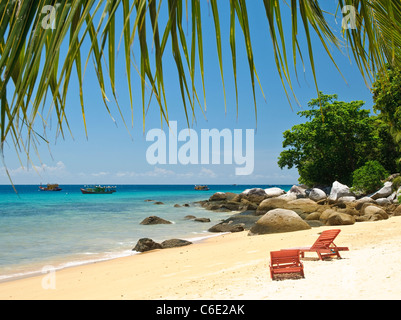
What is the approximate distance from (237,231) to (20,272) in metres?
11.6

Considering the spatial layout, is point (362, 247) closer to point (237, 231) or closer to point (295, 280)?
point (295, 280)

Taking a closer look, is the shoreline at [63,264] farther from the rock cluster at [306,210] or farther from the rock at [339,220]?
the rock at [339,220]

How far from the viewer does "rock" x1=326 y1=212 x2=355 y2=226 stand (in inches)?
716

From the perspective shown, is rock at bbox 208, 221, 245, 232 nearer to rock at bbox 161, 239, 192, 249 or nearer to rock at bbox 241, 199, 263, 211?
rock at bbox 161, 239, 192, 249

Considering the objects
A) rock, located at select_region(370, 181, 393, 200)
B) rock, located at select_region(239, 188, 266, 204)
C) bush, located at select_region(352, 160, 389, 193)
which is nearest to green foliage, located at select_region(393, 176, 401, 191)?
rock, located at select_region(370, 181, 393, 200)

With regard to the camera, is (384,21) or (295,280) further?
(295,280)

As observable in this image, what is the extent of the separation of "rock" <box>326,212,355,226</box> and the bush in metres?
14.8

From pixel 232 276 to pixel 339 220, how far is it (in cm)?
1186

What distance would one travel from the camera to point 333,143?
128ft

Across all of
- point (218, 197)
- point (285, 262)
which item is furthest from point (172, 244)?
point (218, 197)

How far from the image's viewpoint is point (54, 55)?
0.81 meters

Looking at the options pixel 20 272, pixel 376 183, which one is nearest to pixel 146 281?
pixel 20 272

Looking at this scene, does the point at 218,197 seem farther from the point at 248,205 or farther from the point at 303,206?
the point at 303,206

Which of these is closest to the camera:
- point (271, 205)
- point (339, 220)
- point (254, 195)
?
point (339, 220)
